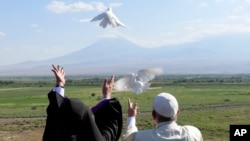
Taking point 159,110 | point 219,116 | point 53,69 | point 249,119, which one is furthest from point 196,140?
point 219,116

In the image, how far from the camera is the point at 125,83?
3576 millimetres

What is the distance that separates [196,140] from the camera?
2.82 meters

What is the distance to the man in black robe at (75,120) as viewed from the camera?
283cm

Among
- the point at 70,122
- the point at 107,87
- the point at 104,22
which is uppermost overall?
the point at 104,22

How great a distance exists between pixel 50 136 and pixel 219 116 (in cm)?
2296

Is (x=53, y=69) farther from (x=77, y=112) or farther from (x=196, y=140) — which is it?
(x=196, y=140)

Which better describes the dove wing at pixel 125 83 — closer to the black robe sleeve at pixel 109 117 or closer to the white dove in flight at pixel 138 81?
the white dove in flight at pixel 138 81

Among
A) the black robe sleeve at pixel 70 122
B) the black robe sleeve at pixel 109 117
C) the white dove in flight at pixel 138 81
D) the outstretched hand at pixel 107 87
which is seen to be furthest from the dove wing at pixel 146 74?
the black robe sleeve at pixel 70 122

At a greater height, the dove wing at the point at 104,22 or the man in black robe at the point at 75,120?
the dove wing at the point at 104,22

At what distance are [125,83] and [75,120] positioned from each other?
84 cm

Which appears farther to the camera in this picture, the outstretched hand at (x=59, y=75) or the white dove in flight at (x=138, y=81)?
the white dove in flight at (x=138, y=81)

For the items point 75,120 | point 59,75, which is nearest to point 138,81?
point 59,75

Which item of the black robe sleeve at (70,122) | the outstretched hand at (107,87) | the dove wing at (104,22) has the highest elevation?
the dove wing at (104,22)

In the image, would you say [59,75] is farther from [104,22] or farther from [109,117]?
[104,22]
